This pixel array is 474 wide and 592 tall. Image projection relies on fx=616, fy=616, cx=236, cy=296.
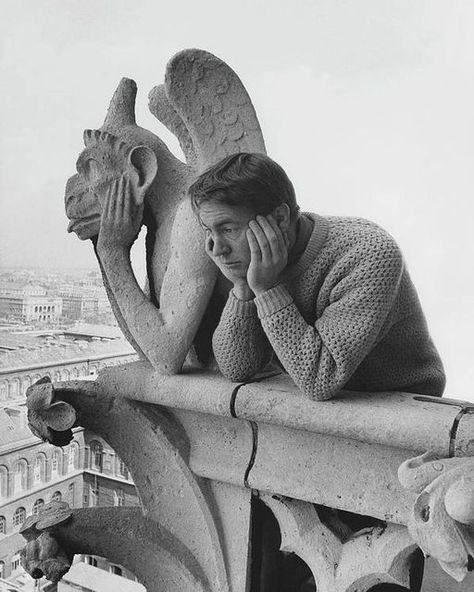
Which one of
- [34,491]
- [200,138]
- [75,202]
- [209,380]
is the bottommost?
[34,491]

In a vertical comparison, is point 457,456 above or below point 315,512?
above

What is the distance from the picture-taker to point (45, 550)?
0.96 metres

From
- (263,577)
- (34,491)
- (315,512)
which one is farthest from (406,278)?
(34,491)

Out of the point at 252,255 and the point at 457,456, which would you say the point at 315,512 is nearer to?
the point at 457,456

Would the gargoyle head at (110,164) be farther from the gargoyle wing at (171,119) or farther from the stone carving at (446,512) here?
the stone carving at (446,512)

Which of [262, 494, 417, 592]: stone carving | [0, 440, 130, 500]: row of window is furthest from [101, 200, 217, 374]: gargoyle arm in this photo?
[0, 440, 130, 500]: row of window

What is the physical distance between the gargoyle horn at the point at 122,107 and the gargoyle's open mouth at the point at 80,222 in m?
0.15

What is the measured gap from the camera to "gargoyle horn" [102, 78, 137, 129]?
1.00 metres

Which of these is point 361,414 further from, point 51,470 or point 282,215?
point 51,470

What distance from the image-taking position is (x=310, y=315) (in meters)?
0.83

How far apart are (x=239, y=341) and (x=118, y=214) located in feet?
0.96

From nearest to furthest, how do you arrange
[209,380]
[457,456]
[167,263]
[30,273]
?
[457,456], [209,380], [167,263], [30,273]

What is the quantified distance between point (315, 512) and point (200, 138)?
57cm

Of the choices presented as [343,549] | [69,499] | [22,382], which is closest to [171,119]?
[343,549]
